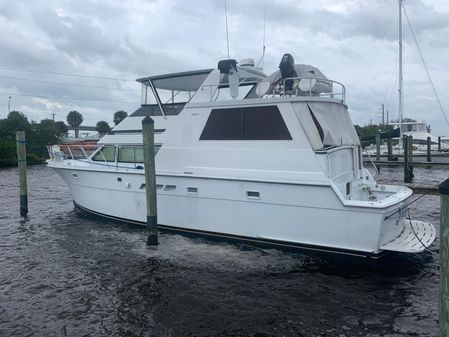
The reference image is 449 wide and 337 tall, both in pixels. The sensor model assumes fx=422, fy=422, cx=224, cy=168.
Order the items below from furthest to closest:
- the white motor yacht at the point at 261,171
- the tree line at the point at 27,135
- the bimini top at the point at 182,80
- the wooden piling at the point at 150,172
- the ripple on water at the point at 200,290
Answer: the tree line at the point at 27,135, the bimini top at the point at 182,80, the wooden piling at the point at 150,172, the white motor yacht at the point at 261,171, the ripple on water at the point at 200,290

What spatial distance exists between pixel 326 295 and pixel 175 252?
3.70m

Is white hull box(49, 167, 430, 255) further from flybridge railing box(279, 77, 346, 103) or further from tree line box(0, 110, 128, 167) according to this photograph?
tree line box(0, 110, 128, 167)

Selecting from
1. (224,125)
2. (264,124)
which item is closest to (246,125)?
(264,124)

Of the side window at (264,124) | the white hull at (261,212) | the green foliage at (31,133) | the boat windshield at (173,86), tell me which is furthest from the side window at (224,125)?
the green foliage at (31,133)

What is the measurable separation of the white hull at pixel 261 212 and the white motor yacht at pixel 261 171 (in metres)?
0.02

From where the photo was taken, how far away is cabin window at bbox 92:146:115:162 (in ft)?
40.9

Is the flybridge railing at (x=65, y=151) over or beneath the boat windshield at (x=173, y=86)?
beneath

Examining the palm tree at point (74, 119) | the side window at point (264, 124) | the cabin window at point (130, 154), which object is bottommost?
the cabin window at point (130, 154)

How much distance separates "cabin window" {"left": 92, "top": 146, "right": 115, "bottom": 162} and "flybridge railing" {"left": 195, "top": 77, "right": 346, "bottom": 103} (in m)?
3.55

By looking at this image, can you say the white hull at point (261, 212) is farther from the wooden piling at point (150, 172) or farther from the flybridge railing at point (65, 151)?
the flybridge railing at point (65, 151)

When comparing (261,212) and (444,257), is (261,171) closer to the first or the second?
(261,212)

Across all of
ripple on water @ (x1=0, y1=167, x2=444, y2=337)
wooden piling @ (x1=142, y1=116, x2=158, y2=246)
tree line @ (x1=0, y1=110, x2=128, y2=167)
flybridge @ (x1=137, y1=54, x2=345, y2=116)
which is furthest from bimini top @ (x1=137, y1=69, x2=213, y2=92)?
tree line @ (x1=0, y1=110, x2=128, y2=167)

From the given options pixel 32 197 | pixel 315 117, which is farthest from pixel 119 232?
pixel 32 197

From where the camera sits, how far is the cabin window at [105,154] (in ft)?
40.9
